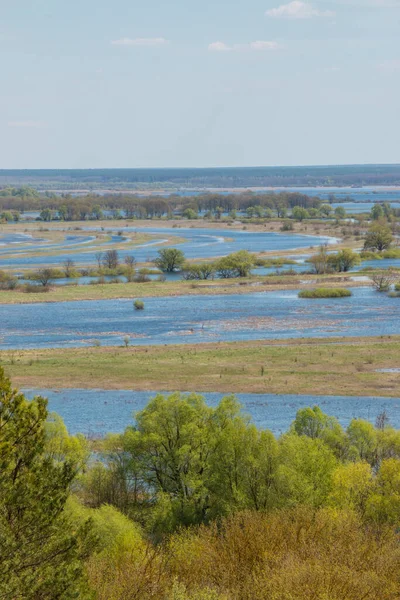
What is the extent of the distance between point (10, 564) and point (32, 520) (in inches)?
43.8

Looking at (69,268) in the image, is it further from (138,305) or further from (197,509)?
(197,509)

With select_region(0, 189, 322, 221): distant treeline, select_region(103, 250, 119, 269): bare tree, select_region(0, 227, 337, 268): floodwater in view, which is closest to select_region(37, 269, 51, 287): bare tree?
select_region(103, 250, 119, 269): bare tree

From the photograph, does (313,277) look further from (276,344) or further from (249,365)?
(249,365)

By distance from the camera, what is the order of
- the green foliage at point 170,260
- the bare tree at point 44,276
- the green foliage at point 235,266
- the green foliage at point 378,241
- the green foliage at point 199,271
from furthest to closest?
the green foliage at point 378,241, the green foliage at point 170,260, the green foliage at point 235,266, the green foliage at point 199,271, the bare tree at point 44,276

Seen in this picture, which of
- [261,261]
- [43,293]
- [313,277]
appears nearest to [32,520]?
[43,293]

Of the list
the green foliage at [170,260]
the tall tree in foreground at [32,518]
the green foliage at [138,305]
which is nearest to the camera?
the tall tree in foreground at [32,518]

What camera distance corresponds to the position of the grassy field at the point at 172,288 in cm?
7369

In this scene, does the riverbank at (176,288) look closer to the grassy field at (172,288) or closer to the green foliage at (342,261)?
the grassy field at (172,288)

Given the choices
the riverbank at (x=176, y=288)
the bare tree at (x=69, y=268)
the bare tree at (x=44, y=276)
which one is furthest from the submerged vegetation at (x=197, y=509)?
the bare tree at (x=69, y=268)

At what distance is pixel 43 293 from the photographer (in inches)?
2960

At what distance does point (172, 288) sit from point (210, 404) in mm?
38098

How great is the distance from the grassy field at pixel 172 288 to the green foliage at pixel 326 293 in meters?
4.05

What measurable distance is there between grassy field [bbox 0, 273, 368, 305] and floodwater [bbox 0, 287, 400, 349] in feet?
5.63

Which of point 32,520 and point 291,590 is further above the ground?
point 32,520
